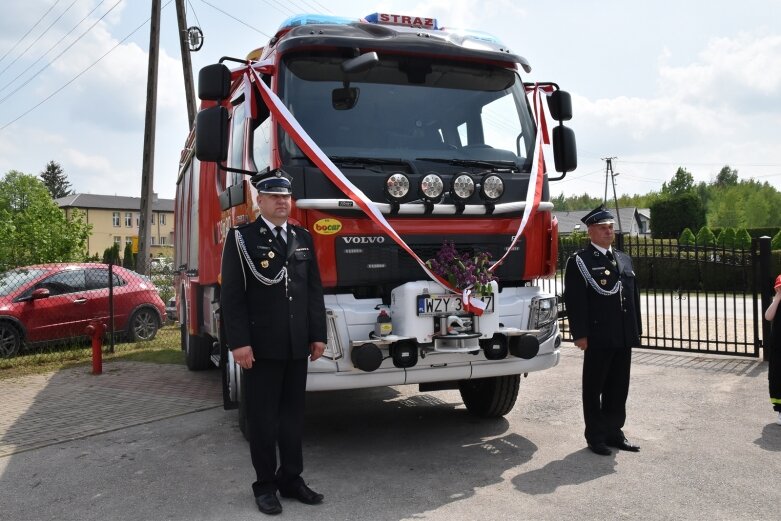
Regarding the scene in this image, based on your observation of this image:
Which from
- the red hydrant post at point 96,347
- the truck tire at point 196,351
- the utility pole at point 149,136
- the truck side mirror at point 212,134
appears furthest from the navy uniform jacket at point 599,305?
the utility pole at point 149,136

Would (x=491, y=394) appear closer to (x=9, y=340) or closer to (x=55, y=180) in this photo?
(x=9, y=340)

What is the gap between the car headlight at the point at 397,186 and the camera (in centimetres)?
481

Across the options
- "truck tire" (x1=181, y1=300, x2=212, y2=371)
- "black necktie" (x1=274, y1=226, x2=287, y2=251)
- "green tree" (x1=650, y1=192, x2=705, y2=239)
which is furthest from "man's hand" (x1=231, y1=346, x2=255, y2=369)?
"green tree" (x1=650, y1=192, x2=705, y2=239)

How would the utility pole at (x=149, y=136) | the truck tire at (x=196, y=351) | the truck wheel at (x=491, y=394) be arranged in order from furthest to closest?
the utility pole at (x=149, y=136), the truck tire at (x=196, y=351), the truck wheel at (x=491, y=394)

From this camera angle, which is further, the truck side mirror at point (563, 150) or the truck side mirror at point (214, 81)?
the truck side mirror at point (563, 150)

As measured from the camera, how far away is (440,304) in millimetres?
4805

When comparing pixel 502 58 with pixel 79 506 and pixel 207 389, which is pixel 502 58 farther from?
pixel 207 389

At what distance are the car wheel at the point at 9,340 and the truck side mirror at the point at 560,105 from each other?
378 inches

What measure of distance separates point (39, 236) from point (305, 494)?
37.3 feet

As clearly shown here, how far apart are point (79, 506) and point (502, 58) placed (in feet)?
14.2

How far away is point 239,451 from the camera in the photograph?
18.2ft

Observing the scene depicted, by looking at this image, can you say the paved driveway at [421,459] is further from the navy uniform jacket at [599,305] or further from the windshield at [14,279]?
the windshield at [14,279]

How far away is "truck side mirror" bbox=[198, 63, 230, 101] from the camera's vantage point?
4.82m

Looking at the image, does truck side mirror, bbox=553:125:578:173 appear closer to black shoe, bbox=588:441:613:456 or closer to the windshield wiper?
the windshield wiper
